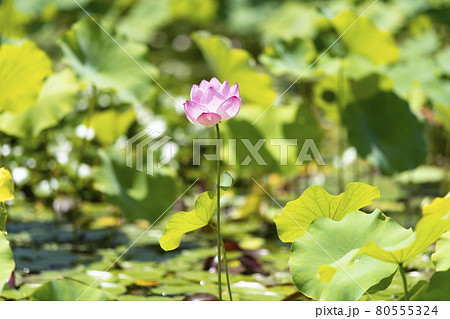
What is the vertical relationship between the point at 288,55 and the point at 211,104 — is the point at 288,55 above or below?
above

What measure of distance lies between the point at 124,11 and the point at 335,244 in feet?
16.4

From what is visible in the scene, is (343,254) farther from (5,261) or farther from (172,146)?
(172,146)

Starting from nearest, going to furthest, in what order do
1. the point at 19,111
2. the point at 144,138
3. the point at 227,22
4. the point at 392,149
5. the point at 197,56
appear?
the point at 19,111, the point at 392,149, the point at 144,138, the point at 227,22, the point at 197,56

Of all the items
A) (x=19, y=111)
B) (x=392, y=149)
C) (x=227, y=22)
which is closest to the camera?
(x=19, y=111)

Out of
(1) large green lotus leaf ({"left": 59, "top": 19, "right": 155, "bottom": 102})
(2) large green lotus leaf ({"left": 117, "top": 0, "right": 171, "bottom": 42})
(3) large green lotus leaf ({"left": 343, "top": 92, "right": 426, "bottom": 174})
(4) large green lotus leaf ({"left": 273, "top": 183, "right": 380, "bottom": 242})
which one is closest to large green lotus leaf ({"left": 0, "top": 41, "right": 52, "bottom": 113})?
(1) large green lotus leaf ({"left": 59, "top": 19, "right": 155, "bottom": 102})

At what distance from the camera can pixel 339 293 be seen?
2.74 feet

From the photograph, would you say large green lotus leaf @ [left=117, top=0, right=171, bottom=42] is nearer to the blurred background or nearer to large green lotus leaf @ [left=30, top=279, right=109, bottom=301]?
the blurred background

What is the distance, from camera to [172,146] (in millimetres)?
1815

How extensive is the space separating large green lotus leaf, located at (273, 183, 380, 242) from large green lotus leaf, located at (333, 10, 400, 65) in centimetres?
87

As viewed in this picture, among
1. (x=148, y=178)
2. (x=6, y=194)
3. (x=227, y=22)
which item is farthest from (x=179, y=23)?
(x=6, y=194)

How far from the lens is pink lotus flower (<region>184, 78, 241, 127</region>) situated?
2.90 ft

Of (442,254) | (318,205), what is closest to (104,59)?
(318,205)

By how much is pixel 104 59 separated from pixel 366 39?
0.81 metres
